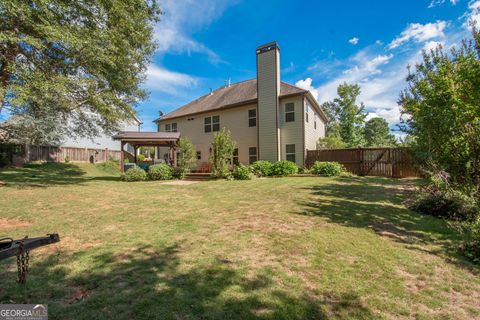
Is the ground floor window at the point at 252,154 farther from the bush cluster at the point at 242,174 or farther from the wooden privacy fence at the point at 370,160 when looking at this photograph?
the bush cluster at the point at 242,174

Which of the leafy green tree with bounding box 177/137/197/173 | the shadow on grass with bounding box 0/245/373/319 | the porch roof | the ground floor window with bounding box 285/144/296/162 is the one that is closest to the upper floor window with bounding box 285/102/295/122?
the ground floor window with bounding box 285/144/296/162

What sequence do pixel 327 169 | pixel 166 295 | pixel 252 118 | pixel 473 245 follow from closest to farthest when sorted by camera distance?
pixel 166 295 → pixel 473 245 → pixel 327 169 → pixel 252 118

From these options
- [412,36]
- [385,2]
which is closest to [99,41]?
[385,2]

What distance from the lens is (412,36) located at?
1060 cm

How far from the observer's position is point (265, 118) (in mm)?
16969

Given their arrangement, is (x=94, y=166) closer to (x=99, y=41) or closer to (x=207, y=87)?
(x=207, y=87)

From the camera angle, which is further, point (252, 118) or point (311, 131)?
point (252, 118)

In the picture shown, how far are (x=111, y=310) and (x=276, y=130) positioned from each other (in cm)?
1515

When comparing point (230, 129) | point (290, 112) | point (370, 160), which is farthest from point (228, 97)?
point (370, 160)

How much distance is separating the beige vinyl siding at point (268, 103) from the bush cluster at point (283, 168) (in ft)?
3.43

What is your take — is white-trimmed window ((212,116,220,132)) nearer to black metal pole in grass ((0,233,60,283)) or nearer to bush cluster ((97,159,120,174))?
bush cluster ((97,159,120,174))

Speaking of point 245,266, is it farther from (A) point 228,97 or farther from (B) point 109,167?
(B) point 109,167

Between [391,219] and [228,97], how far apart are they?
17.2 metres

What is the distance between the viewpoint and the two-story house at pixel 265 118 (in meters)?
16.4
